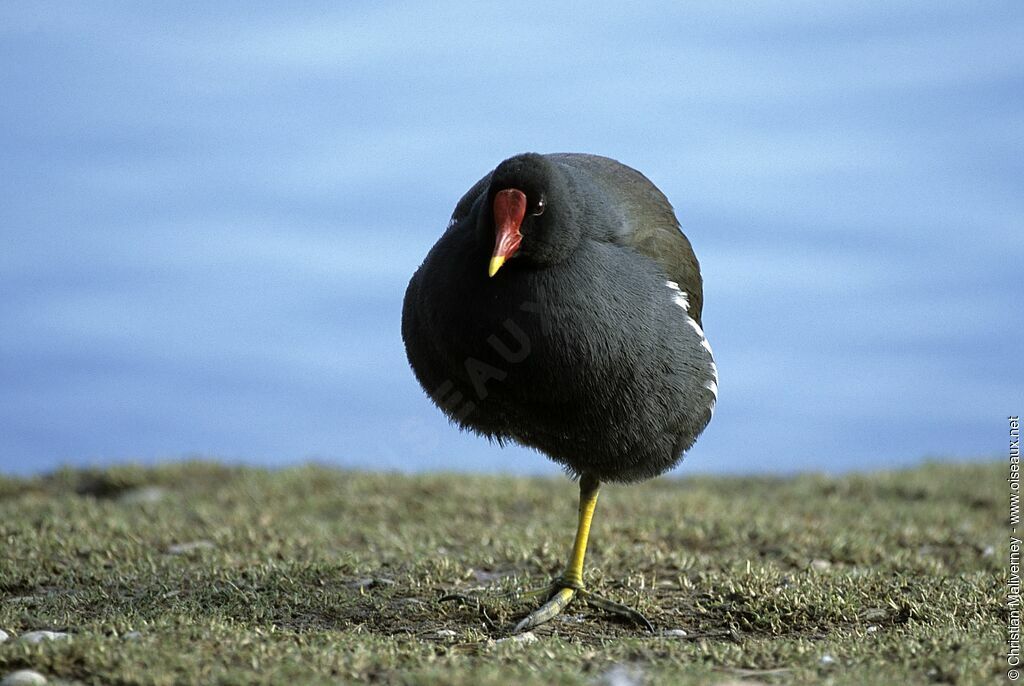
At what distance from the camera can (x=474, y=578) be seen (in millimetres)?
5777

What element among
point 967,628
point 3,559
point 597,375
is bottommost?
point 3,559

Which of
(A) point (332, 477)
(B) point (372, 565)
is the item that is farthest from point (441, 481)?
(B) point (372, 565)

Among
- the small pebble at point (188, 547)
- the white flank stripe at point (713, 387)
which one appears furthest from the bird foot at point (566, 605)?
the small pebble at point (188, 547)

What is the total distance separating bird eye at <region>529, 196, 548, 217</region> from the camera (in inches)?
174

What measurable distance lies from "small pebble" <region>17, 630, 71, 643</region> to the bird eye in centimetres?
233

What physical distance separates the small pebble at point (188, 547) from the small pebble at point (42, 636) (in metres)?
2.06

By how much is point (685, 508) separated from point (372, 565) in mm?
2859

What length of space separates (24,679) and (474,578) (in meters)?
A: 2.47

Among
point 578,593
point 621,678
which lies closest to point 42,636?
point 621,678

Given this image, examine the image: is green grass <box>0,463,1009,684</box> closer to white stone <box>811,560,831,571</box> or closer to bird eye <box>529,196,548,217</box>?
white stone <box>811,560,831,571</box>

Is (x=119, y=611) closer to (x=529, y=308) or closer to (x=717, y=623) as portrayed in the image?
(x=529, y=308)

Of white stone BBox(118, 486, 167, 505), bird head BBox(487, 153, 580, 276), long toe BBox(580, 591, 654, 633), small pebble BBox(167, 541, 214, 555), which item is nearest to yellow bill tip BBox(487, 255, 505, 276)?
bird head BBox(487, 153, 580, 276)

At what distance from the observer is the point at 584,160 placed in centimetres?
524

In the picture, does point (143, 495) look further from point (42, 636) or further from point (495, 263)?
point (495, 263)
